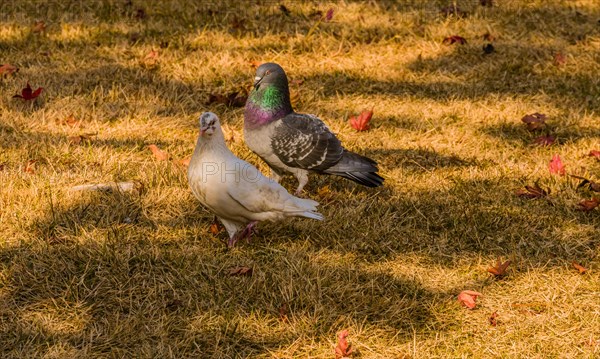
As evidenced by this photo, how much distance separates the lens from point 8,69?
6395 millimetres

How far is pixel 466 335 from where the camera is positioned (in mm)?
3680

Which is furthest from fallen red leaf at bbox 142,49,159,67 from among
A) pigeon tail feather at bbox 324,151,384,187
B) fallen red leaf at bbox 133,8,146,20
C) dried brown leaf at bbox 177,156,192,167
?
pigeon tail feather at bbox 324,151,384,187

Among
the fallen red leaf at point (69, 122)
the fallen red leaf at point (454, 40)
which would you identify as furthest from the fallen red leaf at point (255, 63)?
the fallen red leaf at point (454, 40)

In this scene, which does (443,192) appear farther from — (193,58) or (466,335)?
(193,58)

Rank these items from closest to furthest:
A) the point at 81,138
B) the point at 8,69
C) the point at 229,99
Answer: the point at 81,138
the point at 229,99
the point at 8,69

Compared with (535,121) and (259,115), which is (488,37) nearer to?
(535,121)

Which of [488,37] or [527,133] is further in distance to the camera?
[488,37]

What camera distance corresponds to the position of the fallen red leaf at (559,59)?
715 cm

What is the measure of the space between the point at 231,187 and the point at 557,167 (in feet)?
8.24

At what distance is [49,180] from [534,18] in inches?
218

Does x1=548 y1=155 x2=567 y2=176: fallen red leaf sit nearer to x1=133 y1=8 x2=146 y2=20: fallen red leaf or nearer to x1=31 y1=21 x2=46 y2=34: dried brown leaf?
x1=133 y1=8 x2=146 y2=20: fallen red leaf

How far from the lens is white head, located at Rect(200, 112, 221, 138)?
13.0 feet

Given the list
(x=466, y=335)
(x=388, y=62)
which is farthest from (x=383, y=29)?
(x=466, y=335)

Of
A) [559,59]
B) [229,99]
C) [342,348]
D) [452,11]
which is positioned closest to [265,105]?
[229,99]
